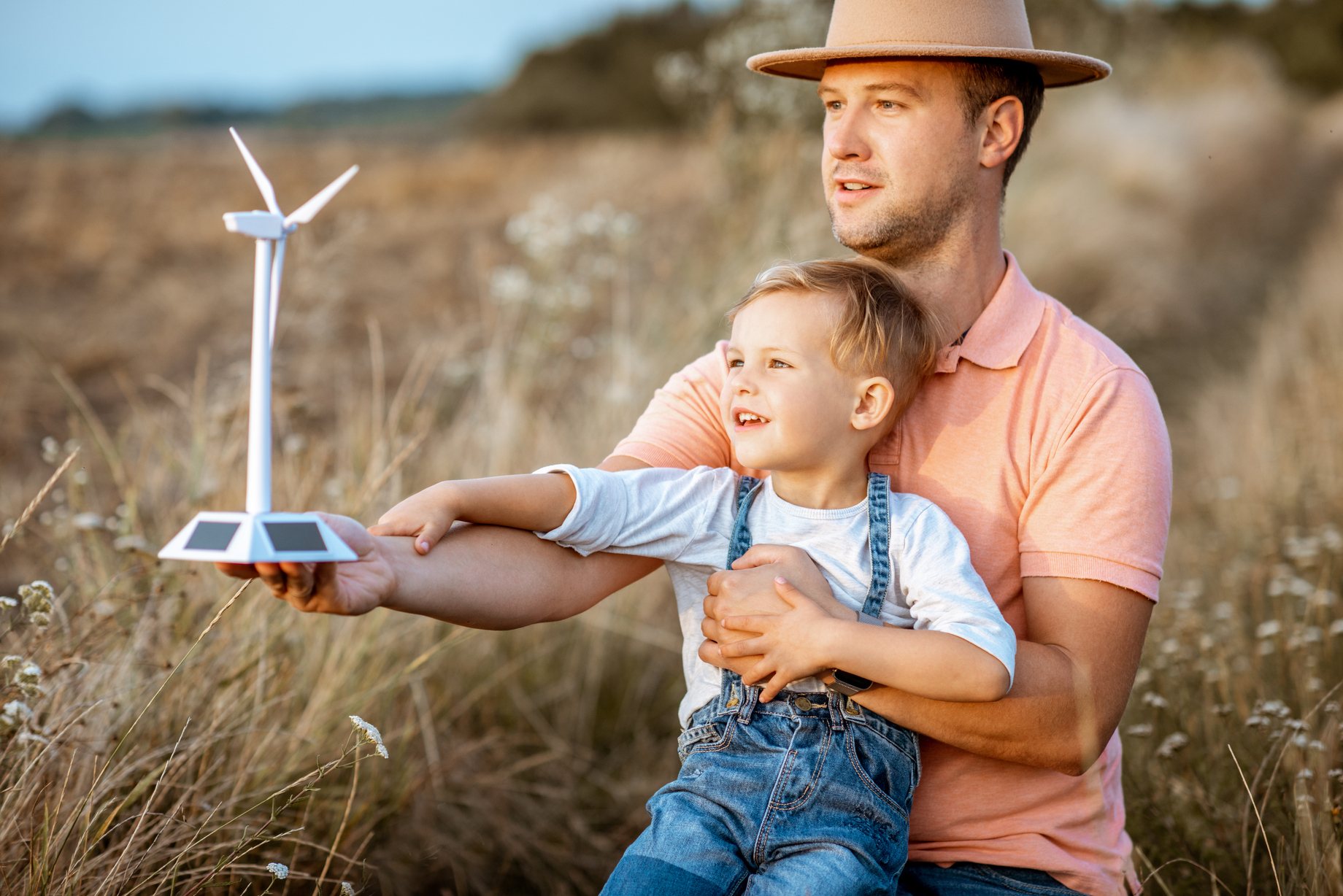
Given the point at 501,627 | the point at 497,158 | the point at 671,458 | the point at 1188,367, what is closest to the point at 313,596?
the point at 501,627

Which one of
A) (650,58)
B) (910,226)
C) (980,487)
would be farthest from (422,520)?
(650,58)

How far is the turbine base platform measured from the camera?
1.29 meters

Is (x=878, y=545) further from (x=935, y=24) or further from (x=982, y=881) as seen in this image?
(x=935, y=24)

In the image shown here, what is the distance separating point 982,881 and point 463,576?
1142 millimetres

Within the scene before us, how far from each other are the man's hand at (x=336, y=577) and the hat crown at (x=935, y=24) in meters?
1.54

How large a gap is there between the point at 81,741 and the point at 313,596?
92cm

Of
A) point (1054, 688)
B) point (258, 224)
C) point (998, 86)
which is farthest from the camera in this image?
point (998, 86)

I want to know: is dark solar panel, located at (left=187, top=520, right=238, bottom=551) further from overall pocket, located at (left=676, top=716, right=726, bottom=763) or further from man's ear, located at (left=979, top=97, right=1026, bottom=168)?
man's ear, located at (left=979, top=97, right=1026, bottom=168)

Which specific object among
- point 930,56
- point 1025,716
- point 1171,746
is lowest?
point 1171,746

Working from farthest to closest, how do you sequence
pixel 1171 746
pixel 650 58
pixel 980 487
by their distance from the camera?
pixel 650 58, pixel 1171 746, pixel 980 487

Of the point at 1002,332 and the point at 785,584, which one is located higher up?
the point at 1002,332

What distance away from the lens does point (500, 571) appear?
1983 mm

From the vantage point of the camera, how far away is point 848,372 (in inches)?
82.4

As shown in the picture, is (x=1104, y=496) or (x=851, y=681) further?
(x=1104, y=496)
